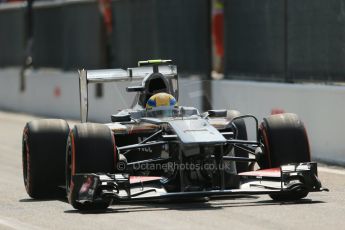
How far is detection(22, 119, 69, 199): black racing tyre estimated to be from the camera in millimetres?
12414

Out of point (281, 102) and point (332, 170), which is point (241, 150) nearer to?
point (332, 170)

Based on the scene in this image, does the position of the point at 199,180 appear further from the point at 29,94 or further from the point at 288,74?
the point at 29,94

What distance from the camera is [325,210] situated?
10.9 metres

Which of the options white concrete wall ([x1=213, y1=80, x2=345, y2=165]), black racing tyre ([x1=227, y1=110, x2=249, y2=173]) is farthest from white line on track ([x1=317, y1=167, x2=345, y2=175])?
black racing tyre ([x1=227, y1=110, x2=249, y2=173])

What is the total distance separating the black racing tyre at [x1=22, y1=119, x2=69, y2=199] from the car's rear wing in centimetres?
91

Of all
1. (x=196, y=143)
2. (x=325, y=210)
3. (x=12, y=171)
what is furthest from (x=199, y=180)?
(x=12, y=171)

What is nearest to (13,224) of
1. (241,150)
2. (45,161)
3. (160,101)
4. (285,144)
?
(45,161)

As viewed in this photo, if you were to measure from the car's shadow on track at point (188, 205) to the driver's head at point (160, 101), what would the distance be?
1.36 metres

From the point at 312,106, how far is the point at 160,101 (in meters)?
4.42

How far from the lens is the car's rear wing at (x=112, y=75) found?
525 inches

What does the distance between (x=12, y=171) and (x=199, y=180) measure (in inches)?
211

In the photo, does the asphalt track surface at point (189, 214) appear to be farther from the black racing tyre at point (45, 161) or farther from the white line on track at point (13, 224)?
the black racing tyre at point (45, 161)

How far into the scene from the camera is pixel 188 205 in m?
11.4

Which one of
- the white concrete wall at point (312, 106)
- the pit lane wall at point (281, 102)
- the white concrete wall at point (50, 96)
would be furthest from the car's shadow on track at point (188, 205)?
the white concrete wall at point (50, 96)
